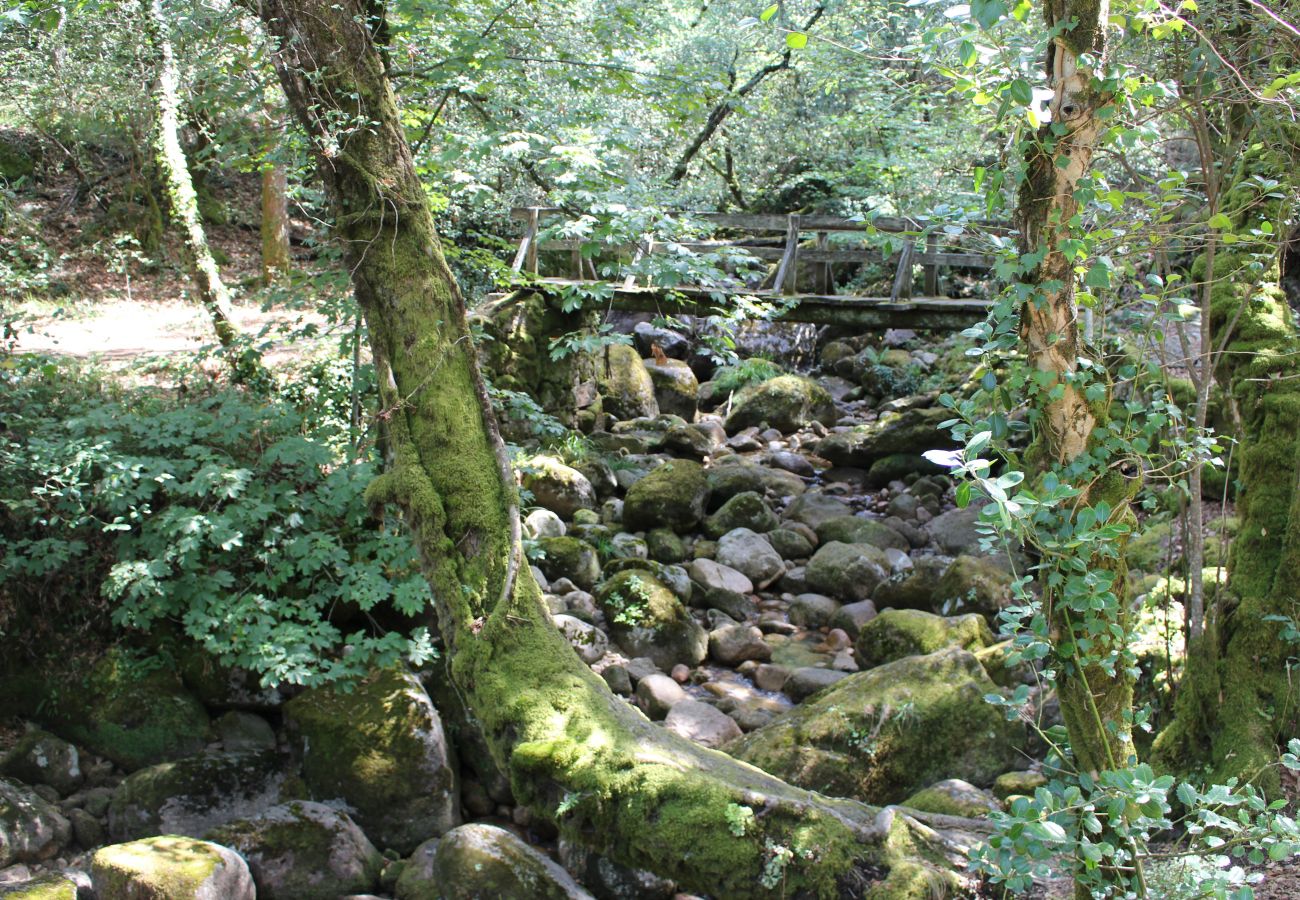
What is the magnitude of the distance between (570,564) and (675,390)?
586 cm

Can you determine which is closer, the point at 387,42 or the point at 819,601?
the point at 387,42

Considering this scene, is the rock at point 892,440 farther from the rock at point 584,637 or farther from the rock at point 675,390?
the rock at point 584,637

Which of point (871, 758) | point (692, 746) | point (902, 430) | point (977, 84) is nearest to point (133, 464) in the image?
point (692, 746)

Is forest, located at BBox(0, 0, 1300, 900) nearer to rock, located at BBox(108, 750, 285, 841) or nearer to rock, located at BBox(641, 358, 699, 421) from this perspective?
rock, located at BBox(108, 750, 285, 841)

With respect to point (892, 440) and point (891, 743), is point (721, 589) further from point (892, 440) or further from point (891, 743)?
point (892, 440)

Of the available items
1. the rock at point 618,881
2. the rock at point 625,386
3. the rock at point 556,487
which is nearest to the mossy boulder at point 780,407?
the rock at point 625,386

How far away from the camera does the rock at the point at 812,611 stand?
25.8 ft

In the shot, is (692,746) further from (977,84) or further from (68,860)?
(68,860)

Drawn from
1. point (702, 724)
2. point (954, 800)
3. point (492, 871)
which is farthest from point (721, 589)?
point (492, 871)

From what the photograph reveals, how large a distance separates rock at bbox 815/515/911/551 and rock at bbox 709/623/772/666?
194cm

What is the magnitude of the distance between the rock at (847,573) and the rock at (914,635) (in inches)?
46.5

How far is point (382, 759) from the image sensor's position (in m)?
5.27

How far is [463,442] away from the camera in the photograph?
3883mm

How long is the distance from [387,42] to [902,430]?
785 cm
